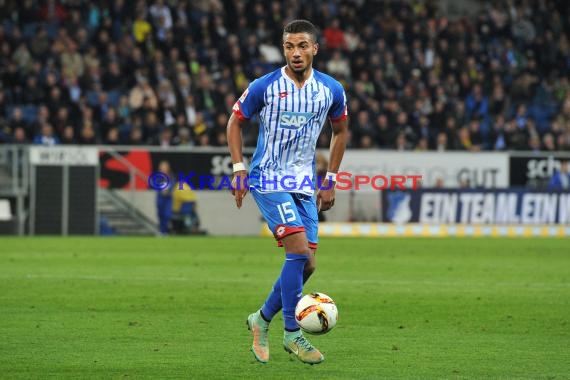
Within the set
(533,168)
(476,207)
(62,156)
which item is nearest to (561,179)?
(533,168)

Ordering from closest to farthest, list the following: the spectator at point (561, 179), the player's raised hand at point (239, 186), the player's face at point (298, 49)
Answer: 1. the player's raised hand at point (239, 186)
2. the player's face at point (298, 49)
3. the spectator at point (561, 179)

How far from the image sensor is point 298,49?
8.03 meters

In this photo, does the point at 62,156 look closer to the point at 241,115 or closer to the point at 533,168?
the point at 533,168

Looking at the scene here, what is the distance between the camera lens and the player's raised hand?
787 centimetres

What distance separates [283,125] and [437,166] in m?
20.3

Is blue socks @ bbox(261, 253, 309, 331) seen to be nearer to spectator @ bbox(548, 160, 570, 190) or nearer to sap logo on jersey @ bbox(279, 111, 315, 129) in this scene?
sap logo on jersey @ bbox(279, 111, 315, 129)

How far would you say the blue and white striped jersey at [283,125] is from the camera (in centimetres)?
810

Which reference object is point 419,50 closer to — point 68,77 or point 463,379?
point 68,77

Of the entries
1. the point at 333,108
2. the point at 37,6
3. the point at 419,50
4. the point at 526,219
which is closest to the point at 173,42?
the point at 37,6

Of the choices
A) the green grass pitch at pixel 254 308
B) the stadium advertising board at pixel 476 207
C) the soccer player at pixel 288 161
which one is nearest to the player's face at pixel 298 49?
the soccer player at pixel 288 161

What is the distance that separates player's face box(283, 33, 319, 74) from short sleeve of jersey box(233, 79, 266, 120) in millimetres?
285

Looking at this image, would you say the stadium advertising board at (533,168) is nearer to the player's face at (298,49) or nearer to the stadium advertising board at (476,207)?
the stadium advertising board at (476,207)

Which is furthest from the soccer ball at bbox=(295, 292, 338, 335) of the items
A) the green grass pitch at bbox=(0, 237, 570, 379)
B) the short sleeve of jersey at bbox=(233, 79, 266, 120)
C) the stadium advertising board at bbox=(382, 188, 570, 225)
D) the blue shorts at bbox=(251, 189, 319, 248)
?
the stadium advertising board at bbox=(382, 188, 570, 225)

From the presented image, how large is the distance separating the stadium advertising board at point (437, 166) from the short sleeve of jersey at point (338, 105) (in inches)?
739
